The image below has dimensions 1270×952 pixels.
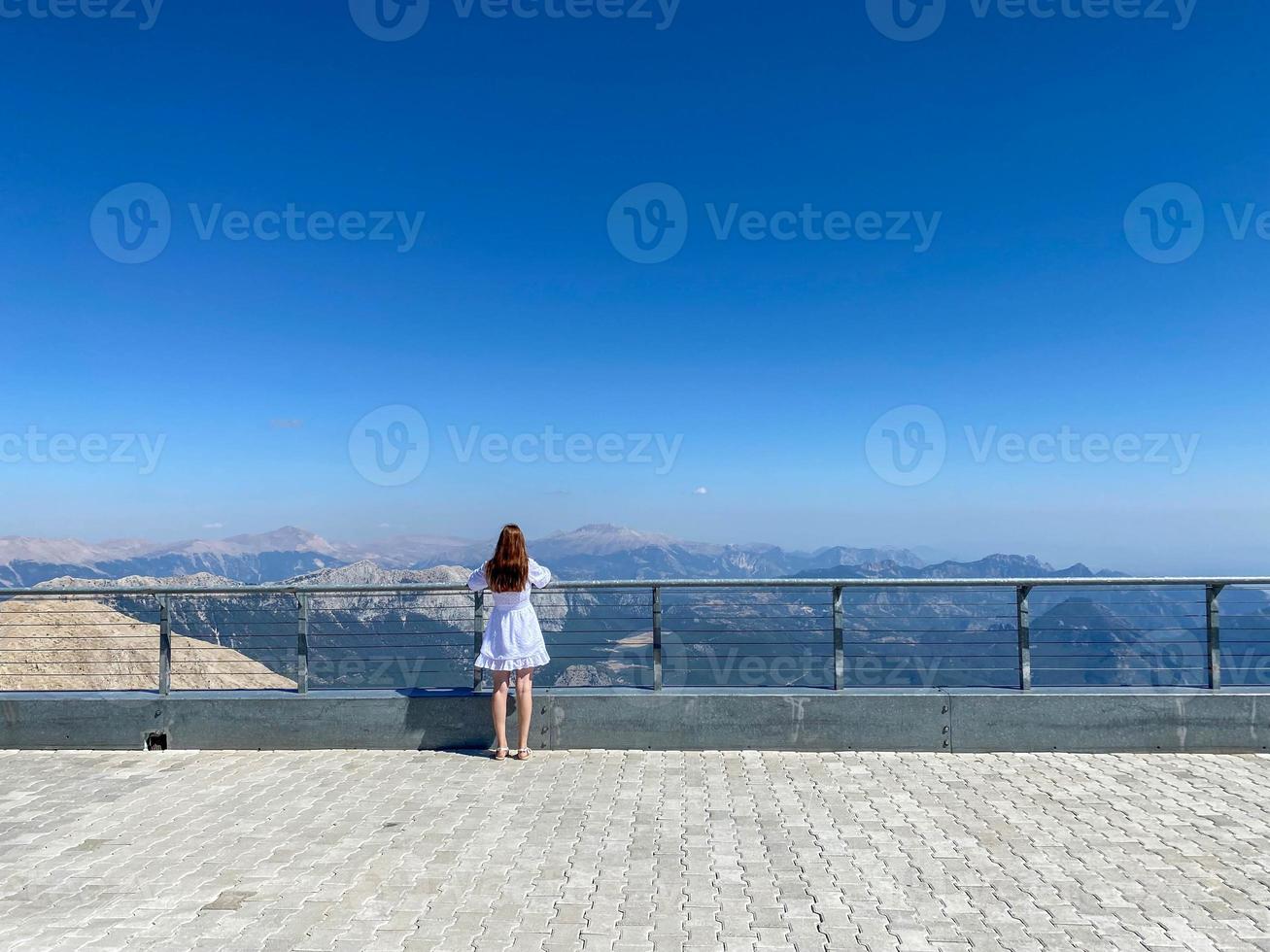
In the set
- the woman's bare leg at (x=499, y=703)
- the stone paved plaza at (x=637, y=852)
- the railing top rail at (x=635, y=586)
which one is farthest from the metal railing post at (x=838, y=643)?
the woman's bare leg at (x=499, y=703)

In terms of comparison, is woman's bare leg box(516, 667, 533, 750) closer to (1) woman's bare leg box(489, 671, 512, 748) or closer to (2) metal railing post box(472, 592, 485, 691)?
(1) woman's bare leg box(489, 671, 512, 748)

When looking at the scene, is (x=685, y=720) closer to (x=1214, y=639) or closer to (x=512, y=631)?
(x=512, y=631)

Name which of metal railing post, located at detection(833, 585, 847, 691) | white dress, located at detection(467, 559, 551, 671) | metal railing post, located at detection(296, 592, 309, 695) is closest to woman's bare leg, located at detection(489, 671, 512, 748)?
white dress, located at detection(467, 559, 551, 671)

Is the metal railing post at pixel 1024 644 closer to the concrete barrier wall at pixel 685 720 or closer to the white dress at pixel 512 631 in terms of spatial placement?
the concrete barrier wall at pixel 685 720

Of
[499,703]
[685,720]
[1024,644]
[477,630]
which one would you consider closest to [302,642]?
[477,630]

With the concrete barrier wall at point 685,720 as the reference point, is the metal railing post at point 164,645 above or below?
above

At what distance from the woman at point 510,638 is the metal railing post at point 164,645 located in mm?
3001

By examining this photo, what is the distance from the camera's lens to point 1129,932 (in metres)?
3.85

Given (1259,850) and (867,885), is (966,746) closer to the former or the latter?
(1259,850)

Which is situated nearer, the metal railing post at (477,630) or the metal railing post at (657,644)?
the metal railing post at (657,644)

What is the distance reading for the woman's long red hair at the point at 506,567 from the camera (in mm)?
6864

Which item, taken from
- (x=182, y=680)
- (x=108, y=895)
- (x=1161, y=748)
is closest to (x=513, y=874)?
(x=108, y=895)

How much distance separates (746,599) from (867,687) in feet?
4.47

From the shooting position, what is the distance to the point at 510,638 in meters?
6.85
